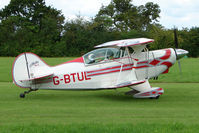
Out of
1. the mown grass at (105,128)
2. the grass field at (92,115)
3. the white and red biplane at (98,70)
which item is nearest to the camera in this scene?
the mown grass at (105,128)

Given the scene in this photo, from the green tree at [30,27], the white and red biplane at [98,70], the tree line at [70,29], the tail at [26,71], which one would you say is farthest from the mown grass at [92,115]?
the green tree at [30,27]

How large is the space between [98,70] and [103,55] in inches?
27.0

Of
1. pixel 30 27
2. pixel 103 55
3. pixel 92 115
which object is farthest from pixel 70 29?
pixel 92 115

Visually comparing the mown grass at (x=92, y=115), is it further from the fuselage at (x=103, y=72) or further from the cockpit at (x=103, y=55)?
the cockpit at (x=103, y=55)

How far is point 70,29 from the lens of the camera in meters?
58.3

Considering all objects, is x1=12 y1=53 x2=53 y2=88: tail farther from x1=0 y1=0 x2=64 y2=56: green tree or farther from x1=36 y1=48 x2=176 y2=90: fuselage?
x1=0 y1=0 x2=64 y2=56: green tree

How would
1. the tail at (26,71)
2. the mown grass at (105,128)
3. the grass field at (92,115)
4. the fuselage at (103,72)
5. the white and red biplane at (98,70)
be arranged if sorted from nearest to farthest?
the mown grass at (105,128)
the grass field at (92,115)
the tail at (26,71)
the white and red biplane at (98,70)
the fuselage at (103,72)

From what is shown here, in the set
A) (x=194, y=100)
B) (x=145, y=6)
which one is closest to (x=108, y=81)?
(x=194, y=100)

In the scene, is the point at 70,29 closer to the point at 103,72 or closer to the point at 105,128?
the point at 103,72

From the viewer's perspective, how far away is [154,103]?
10648 millimetres

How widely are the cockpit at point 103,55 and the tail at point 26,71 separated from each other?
5.80 ft

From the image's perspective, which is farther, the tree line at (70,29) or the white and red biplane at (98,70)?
the tree line at (70,29)

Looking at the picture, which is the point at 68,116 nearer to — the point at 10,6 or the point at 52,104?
the point at 52,104

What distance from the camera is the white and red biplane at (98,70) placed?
1134 centimetres
